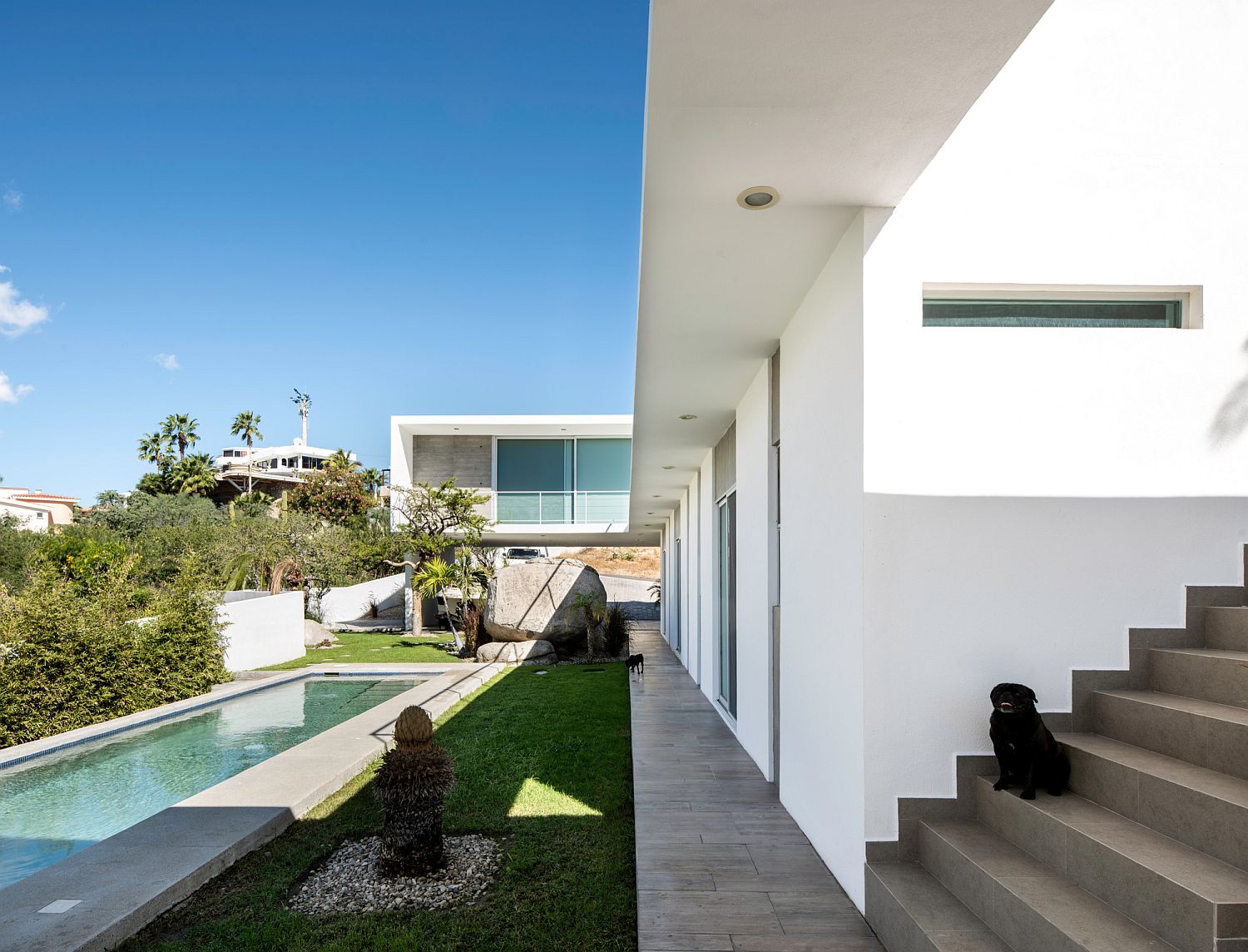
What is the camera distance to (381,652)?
16531mm

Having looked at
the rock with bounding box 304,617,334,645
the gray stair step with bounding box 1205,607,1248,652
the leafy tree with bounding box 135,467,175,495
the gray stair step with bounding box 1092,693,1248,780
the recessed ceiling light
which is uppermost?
the leafy tree with bounding box 135,467,175,495

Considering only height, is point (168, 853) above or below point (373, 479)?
below

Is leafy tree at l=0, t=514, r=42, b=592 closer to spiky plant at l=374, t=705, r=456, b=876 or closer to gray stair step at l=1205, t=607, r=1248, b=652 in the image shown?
spiky plant at l=374, t=705, r=456, b=876

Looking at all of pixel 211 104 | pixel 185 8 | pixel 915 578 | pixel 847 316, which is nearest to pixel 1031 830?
pixel 915 578

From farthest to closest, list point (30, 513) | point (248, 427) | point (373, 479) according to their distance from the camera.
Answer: point (248, 427), point (373, 479), point (30, 513)

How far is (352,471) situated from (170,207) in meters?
14.9

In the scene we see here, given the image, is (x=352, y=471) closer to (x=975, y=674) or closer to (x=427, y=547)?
(x=427, y=547)

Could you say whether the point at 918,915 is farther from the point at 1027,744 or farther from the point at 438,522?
the point at 438,522

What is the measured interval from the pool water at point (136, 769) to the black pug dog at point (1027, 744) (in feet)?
18.5

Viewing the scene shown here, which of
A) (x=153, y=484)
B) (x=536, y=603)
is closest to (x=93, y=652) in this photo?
(x=536, y=603)

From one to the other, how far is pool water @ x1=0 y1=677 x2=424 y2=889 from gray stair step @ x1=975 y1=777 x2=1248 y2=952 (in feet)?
18.6

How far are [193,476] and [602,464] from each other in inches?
1138

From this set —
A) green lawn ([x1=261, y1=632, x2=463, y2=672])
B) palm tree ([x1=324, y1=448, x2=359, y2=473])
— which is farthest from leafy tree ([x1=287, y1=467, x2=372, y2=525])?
green lawn ([x1=261, y1=632, x2=463, y2=672])

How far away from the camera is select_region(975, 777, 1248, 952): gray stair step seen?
1921 mm
